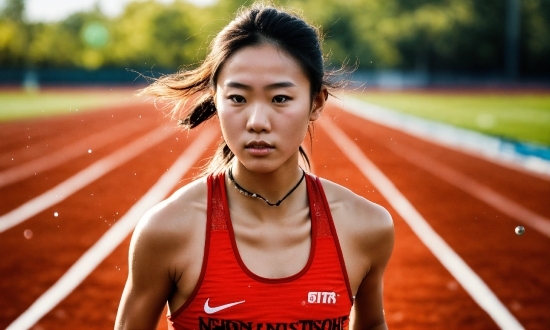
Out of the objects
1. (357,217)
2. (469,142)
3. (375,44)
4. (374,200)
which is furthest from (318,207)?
(375,44)

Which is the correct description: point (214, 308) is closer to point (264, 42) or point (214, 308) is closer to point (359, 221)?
point (359, 221)

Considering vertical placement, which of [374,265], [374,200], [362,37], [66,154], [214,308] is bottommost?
[214,308]

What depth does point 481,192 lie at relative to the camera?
1011 cm

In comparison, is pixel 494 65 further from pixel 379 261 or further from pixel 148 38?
pixel 379 261

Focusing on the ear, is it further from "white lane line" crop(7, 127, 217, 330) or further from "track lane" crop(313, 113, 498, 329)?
"white lane line" crop(7, 127, 217, 330)

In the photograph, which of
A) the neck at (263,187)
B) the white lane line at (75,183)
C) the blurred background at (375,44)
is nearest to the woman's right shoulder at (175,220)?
the neck at (263,187)

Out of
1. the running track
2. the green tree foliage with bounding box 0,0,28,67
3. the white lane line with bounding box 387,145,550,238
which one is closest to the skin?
the running track

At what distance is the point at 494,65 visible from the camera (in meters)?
54.4

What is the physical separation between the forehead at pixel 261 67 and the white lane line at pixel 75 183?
6.36 m

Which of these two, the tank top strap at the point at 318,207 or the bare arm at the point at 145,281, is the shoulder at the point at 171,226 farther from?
the tank top strap at the point at 318,207

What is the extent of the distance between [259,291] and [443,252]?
5.13 m

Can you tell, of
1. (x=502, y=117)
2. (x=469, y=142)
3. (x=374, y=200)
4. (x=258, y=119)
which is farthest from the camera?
(x=502, y=117)

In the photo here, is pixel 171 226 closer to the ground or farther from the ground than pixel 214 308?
farther from the ground

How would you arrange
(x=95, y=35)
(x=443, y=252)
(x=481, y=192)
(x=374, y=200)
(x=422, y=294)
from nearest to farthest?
(x=422, y=294) → (x=443, y=252) → (x=374, y=200) → (x=481, y=192) → (x=95, y=35)
